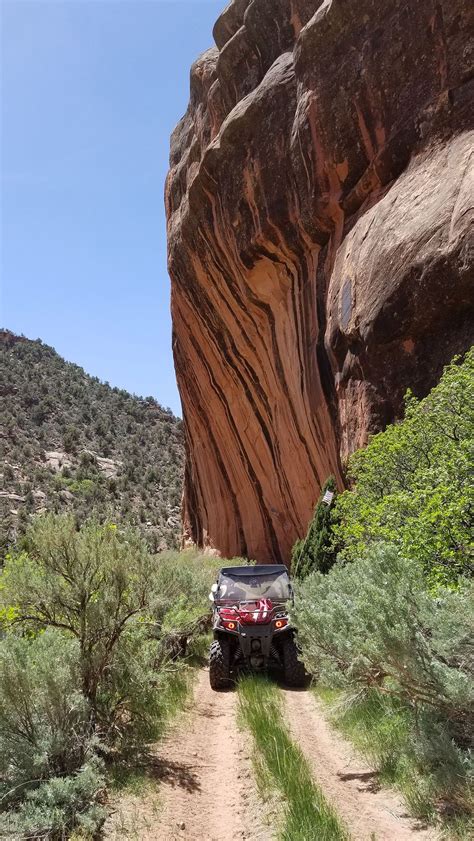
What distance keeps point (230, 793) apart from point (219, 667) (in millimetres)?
3680

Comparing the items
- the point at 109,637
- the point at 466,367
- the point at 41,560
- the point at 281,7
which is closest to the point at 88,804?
the point at 109,637

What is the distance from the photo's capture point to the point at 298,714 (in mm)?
6965

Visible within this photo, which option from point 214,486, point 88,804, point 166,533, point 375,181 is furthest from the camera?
point 166,533

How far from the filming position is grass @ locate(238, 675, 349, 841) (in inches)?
146

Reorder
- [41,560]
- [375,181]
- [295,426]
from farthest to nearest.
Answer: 1. [295,426]
2. [375,181]
3. [41,560]

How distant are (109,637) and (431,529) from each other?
133 inches

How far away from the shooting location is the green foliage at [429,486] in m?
4.85

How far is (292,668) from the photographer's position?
8.49 metres

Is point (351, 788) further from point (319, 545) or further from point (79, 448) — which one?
point (79, 448)

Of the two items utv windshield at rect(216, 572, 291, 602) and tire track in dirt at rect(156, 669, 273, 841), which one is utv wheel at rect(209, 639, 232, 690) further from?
tire track in dirt at rect(156, 669, 273, 841)

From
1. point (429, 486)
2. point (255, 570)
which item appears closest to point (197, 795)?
point (429, 486)

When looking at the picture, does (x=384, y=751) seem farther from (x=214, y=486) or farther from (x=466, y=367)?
(x=214, y=486)

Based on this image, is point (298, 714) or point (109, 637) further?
point (298, 714)

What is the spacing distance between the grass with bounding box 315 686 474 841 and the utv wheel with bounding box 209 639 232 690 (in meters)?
2.90
